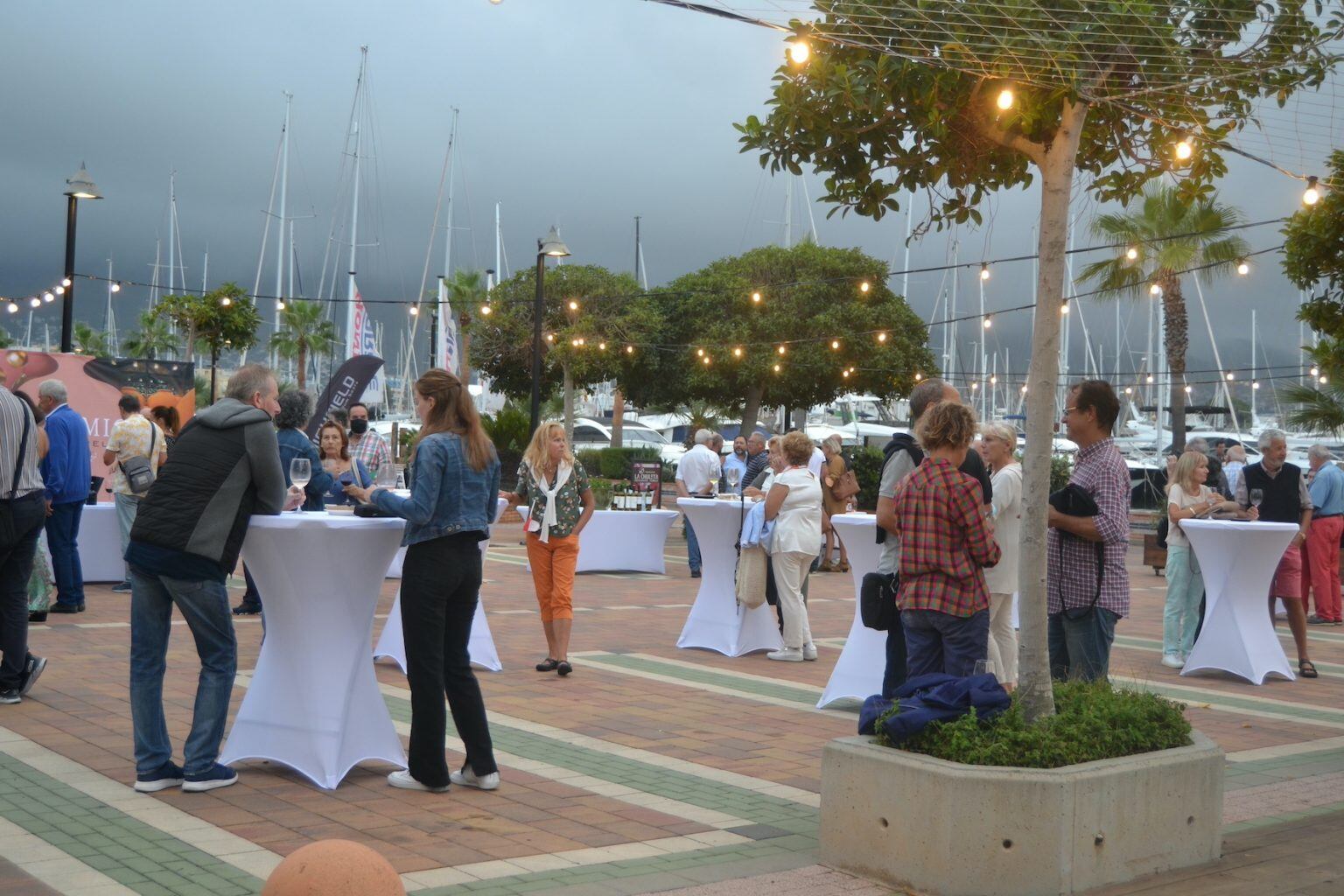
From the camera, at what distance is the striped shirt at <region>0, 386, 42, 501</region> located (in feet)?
24.6

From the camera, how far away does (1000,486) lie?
295 inches

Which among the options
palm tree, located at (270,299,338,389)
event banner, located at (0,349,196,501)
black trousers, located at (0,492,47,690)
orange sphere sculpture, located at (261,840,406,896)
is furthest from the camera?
palm tree, located at (270,299,338,389)

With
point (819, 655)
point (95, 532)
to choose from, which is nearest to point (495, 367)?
point (95, 532)

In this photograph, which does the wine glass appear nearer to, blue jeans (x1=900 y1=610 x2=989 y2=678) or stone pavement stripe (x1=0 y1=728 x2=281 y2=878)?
stone pavement stripe (x1=0 y1=728 x2=281 y2=878)

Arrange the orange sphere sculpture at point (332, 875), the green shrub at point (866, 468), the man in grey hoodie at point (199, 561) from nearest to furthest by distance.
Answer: the orange sphere sculpture at point (332, 875) < the man in grey hoodie at point (199, 561) < the green shrub at point (866, 468)

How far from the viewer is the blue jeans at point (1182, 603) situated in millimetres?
10992

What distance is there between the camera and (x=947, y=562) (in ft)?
19.0

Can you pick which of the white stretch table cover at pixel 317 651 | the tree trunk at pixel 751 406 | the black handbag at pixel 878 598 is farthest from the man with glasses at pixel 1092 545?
the tree trunk at pixel 751 406

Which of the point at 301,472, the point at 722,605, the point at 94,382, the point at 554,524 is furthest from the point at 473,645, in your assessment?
the point at 94,382

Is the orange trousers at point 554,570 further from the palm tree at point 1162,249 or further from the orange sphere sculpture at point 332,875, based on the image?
the palm tree at point 1162,249

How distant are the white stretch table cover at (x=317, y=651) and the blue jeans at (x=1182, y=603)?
7.28 metres

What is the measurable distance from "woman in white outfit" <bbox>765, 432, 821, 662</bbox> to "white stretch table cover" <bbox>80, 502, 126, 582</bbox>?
24.7ft

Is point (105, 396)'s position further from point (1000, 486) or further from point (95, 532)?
point (1000, 486)

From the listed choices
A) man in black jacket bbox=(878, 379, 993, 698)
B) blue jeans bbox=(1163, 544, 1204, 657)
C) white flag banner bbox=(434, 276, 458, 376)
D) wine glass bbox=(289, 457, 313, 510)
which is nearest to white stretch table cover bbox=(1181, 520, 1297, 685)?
blue jeans bbox=(1163, 544, 1204, 657)
